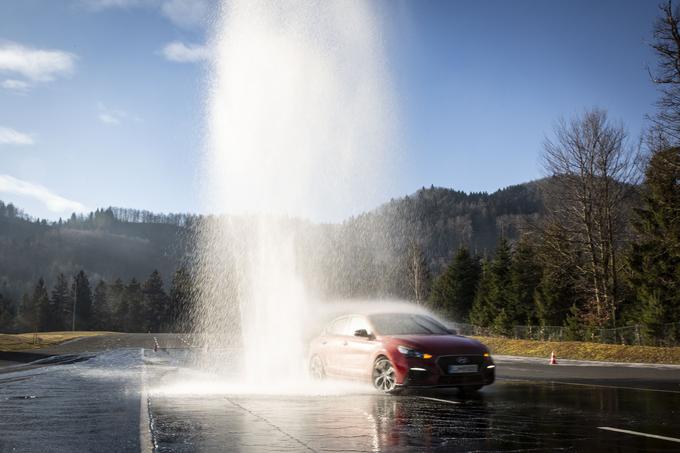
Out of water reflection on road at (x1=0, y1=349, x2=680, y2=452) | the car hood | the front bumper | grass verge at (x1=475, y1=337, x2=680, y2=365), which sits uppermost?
the car hood

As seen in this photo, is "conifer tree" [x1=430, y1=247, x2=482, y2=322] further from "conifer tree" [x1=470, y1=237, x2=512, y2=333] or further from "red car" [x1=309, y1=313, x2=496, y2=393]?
"red car" [x1=309, y1=313, x2=496, y2=393]

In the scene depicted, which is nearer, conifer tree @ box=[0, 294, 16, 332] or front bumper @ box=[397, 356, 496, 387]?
front bumper @ box=[397, 356, 496, 387]

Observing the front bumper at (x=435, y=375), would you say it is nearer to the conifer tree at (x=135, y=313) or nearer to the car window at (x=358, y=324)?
the car window at (x=358, y=324)

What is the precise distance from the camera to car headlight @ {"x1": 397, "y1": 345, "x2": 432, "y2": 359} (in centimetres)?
1128

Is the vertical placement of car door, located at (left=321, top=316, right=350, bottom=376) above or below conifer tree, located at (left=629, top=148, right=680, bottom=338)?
below

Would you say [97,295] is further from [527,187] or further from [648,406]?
[648,406]

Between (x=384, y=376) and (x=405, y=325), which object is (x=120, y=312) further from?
(x=384, y=376)

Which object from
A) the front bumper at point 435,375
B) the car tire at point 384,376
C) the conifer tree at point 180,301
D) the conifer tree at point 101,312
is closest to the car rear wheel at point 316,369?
the car tire at point 384,376

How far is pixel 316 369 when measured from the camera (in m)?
14.4

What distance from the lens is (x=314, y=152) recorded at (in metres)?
22.9

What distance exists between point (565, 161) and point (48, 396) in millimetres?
33453

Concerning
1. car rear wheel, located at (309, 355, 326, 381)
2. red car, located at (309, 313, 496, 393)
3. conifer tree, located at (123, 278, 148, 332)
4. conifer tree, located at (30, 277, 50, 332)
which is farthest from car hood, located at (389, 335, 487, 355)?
conifer tree, located at (30, 277, 50, 332)

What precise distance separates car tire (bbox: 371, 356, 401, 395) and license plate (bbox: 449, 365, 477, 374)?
1.05 metres

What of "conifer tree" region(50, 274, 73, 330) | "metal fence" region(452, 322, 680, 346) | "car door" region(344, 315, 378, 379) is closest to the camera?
"car door" region(344, 315, 378, 379)
